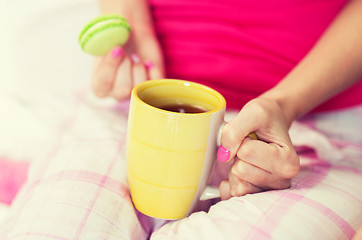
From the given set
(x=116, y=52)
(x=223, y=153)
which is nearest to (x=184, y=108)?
(x=223, y=153)

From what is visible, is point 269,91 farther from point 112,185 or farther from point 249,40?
point 112,185

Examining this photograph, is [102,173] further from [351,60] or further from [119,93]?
[351,60]

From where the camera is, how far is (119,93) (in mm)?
758

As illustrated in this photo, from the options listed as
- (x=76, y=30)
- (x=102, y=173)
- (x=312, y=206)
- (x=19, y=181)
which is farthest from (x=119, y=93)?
(x=76, y=30)

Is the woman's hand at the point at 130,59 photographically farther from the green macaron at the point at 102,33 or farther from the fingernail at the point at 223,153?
the fingernail at the point at 223,153

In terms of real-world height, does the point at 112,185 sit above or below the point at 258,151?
below

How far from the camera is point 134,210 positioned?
2.05 feet

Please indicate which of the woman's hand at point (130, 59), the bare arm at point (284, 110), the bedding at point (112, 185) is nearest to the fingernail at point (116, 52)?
the woman's hand at point (130, 59)

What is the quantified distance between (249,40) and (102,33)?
0.32 m

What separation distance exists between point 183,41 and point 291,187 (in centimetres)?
42

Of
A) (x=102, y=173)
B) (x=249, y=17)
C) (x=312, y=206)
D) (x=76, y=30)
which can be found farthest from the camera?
(x=76, y=30)

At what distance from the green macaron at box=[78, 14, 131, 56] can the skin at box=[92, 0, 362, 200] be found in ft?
0.12

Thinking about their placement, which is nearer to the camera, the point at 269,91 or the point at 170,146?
the point at 170,146

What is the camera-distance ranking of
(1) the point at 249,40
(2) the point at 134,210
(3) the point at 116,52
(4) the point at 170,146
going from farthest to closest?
(1) the point at 249,40 < (3) the point at 116,52 < (2) the point at 134,210 < (4) the point at 170,146
